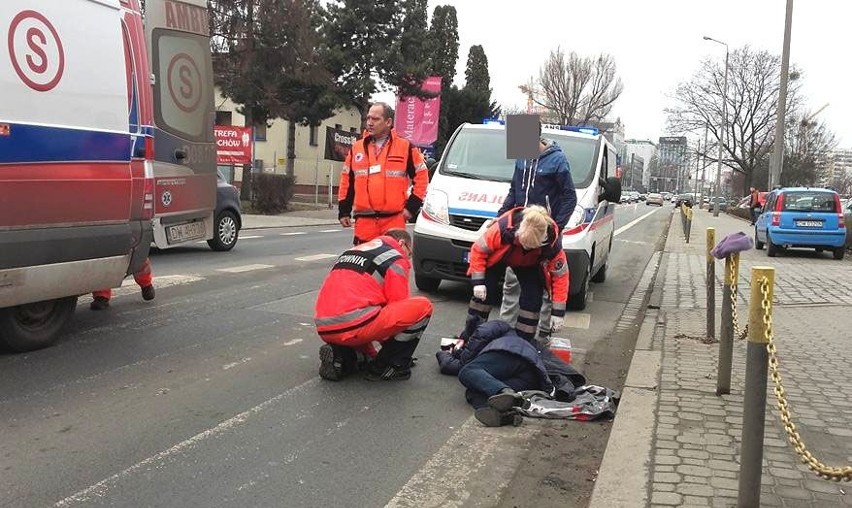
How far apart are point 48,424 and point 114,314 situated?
283 centimetres

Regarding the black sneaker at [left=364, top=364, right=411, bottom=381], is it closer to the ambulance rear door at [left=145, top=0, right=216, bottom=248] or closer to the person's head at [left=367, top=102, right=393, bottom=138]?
the person's head at [left=367, top=102, right=393, bottom=138]

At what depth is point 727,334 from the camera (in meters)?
5.04

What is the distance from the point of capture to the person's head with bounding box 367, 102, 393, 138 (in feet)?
19.5

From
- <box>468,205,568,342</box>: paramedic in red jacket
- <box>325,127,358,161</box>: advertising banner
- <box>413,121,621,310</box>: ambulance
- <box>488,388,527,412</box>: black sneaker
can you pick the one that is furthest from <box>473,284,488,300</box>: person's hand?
<box>325,127,358,161</box>: advertising banner

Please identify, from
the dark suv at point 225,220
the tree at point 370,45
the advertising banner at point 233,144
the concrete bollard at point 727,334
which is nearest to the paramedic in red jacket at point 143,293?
the concrete bollard at point 727,334

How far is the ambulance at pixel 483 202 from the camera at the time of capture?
307 inches

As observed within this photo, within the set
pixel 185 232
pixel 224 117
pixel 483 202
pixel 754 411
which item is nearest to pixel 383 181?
pixel 483 202

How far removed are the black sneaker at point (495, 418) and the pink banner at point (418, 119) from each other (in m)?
33.7

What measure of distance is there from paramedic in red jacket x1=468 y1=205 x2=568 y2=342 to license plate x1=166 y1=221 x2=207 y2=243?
3.12m

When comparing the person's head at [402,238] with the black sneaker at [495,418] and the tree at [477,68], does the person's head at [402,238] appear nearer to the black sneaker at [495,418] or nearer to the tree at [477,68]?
the black sneaker at [495,418]

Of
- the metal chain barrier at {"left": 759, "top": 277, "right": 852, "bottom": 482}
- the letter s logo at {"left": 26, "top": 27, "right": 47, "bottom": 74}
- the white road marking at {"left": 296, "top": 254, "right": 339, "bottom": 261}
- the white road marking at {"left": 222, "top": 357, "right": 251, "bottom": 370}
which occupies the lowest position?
the white road marking at {"left": 222, "top": 357, "right": 251, "bottom": 370}

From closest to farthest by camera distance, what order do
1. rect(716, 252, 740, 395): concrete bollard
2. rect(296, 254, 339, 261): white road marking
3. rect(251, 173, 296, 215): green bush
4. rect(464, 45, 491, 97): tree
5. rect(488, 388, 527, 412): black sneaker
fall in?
1. rect(488, 388, 527, 412): black sneaker
2. rect(716, 252, 740, 395): concrete bollard
3. rect(296, 254, 339, 261): white road marking
4. rect(251, 173, 296, 215): green bush
5. rect(464, 45, 491, 97): tree

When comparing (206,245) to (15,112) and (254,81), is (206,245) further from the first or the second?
(254,81)

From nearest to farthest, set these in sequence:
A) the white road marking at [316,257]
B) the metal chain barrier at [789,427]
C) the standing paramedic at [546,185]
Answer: the metal chain barrier at [789,427] → the standing paramedic at [546,185] → the white road marking at [316,257]
